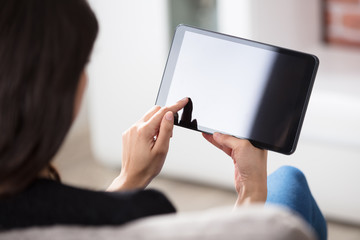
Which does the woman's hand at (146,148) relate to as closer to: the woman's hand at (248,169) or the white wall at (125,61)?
the woman's hand at (248,169)

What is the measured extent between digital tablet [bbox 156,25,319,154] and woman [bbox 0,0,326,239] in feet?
1.29

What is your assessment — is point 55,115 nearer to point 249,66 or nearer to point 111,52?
point 249,66

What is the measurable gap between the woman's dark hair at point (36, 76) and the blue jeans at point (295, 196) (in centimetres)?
53

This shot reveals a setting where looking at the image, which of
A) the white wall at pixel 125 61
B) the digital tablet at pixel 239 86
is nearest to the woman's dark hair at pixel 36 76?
the digital tablet at pixel 239 86

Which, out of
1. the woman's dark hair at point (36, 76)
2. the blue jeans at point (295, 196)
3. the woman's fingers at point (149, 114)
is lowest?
the blue jeans at point (295, 196)

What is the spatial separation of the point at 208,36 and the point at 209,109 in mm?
125

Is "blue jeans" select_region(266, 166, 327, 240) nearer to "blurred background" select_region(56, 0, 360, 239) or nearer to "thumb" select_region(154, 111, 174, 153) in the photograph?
"thumb" select_region(154, 111, 174, 153)

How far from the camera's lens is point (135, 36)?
2.47m

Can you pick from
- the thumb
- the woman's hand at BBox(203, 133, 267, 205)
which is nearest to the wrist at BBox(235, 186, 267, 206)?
the woman's hand at BBox(203, 133, 267, 205)

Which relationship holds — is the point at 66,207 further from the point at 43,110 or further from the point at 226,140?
the point at 226,140

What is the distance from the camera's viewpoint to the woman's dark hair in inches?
29.0

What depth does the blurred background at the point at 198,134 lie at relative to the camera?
2.16 meters

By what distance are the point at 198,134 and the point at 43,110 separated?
1715 millimetres

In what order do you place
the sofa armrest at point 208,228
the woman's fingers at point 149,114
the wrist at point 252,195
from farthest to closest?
the woman's fingers at point 149,114 < the wrist at point 252,195 < the sofa armrest at point 208,228
